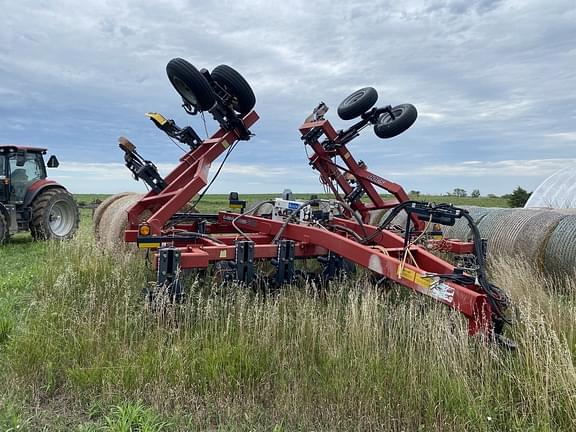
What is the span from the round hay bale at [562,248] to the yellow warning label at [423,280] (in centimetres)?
398

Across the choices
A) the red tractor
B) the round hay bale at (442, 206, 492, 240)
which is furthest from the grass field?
the red tractor

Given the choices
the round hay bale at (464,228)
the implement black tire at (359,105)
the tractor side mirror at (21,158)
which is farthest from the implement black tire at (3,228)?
the round hay bale at (464,228)

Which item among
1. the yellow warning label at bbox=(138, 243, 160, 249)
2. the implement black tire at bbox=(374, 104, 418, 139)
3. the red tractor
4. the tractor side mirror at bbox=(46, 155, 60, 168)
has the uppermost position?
the implement black tire at bbox=(374, 104, 418, 139)

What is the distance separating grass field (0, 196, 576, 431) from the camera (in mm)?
3100

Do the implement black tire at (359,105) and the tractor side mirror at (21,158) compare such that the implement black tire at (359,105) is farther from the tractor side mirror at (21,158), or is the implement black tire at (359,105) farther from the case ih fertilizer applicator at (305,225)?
the tractor side mirror at (21,158)

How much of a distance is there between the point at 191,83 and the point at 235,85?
613 millimetres

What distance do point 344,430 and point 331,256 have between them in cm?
317

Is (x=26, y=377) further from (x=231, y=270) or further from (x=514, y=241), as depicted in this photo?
(x=514, y=241)

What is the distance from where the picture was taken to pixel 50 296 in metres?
5.11

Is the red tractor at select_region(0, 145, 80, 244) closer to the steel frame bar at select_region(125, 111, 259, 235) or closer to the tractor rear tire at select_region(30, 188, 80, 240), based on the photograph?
the tractor rear tire at select_region(30, 188, 80, 240)

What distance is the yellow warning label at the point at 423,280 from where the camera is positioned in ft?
13.2

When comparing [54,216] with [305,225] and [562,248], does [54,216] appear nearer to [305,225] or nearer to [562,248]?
[305,225]

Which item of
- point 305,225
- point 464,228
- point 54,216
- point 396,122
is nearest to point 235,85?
point 305,225

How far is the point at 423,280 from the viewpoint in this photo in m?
4.06
